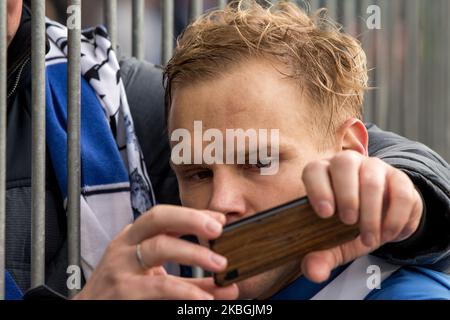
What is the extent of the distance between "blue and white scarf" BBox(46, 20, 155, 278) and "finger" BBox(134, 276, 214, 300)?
2.00 feet

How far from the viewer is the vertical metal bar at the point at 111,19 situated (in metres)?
2.12

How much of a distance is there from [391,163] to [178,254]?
0.58 m

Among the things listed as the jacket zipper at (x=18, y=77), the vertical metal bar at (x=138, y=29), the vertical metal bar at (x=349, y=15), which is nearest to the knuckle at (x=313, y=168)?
the jacket zipper at (x=18, y=77)

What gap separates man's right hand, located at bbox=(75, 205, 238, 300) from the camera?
112 centimetres

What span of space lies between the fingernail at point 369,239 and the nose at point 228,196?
0.30 m

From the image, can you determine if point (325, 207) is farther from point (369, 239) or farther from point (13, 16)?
point (13, 16)

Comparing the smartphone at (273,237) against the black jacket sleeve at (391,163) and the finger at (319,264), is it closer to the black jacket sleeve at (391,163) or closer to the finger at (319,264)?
the finger at (319,264)

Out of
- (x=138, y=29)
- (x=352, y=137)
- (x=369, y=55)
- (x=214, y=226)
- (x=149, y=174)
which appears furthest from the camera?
(x=369, y=55)

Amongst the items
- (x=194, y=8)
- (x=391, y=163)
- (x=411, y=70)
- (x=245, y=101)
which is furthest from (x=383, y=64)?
(x=245, y=101)

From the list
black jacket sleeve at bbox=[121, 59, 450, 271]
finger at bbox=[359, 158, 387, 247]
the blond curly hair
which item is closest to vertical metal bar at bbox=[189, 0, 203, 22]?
black jacket sleeve at bbox=[121, 59, 450, 271]

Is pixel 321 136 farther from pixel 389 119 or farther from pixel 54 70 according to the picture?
pixel 389 119

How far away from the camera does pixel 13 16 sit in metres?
1.80

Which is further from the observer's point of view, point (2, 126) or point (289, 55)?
point (289, 55)
